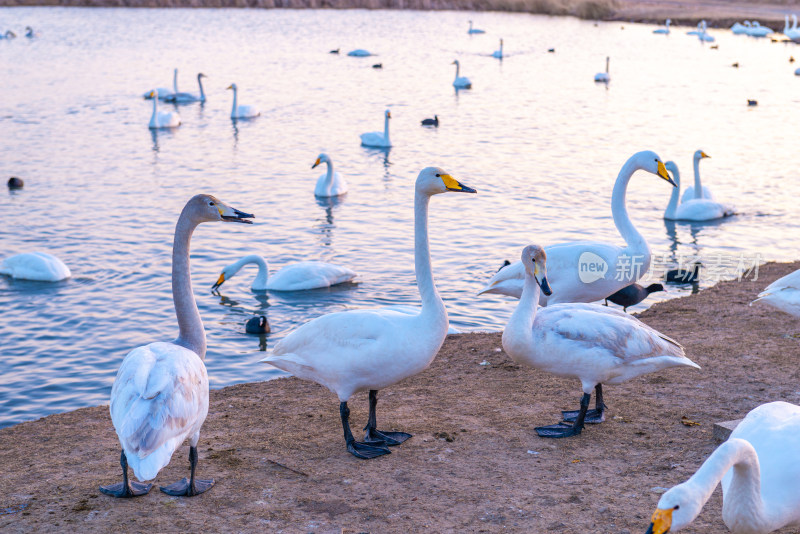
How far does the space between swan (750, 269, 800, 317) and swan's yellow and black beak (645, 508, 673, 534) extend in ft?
14.3

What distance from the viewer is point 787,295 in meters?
7.17

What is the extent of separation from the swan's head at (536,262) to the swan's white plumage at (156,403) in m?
2.57

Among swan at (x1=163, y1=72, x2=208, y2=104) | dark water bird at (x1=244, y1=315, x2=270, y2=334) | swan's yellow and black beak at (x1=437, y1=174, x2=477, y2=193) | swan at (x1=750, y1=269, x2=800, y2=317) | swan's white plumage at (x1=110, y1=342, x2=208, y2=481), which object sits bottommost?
dark water bird at (x1=244, y1=315, x2=270, y2=334)

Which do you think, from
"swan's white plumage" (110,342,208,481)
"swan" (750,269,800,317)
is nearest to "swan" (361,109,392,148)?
"swan" (750,269,800,317)

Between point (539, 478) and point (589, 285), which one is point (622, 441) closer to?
point (539, 478)

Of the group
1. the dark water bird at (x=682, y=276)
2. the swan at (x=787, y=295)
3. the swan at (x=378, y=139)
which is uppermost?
the swan at (x=378, y=139)

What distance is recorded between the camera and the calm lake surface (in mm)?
10688

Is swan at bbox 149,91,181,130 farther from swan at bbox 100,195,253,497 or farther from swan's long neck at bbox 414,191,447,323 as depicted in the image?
swan at bbox 100,195,253,497

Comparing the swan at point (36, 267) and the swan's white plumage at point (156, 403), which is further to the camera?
the swan at point (36, 267)

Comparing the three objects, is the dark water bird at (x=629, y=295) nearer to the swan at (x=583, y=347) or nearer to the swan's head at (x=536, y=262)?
the swan at (x=583, y=347)

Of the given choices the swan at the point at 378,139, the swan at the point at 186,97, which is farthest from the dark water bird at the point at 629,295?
the swan at the point at 186,97

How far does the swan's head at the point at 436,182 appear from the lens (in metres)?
6.09

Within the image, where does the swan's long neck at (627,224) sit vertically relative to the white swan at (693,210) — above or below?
above

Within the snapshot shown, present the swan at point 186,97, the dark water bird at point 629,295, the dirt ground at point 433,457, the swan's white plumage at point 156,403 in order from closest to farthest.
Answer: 1. the swan's white plumage at point 156,403
2. the dirt ground at point 433,457
3. the dark water bird at point 629,295
4. the swan at point 186,97
